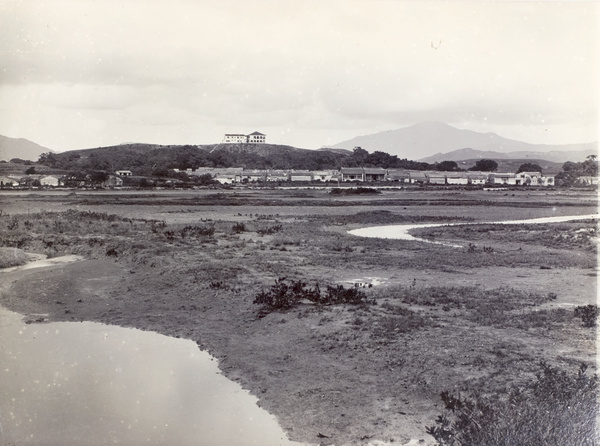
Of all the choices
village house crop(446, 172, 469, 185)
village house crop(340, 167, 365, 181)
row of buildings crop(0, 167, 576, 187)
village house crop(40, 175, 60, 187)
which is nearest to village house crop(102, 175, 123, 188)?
village house crop(40, 175, 60, 187)

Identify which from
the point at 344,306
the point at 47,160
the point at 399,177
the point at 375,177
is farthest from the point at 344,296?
the point at 47,160

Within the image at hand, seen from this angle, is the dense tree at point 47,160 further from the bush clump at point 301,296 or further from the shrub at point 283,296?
the bush clump at point 301,296

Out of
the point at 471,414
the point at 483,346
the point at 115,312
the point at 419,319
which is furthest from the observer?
the point at 115,312

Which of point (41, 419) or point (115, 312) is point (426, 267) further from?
point (41, 419)

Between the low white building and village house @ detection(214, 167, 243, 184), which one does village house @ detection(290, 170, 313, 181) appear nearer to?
the low white building

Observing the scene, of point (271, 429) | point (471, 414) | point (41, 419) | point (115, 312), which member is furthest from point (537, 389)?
point (115, 312)

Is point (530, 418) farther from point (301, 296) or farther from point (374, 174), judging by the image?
point (374, 174)
